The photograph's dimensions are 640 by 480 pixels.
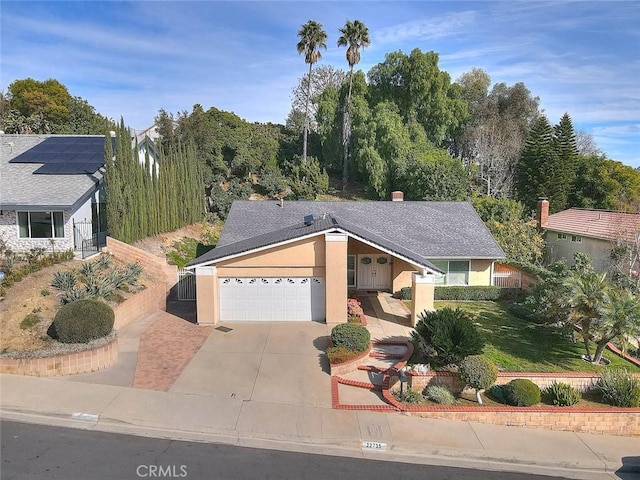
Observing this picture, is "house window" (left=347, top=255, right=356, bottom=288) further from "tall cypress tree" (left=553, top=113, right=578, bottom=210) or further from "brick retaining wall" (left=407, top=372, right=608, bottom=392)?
"tall cypress tree" (left=553, top=113, right=578, bottom=210)

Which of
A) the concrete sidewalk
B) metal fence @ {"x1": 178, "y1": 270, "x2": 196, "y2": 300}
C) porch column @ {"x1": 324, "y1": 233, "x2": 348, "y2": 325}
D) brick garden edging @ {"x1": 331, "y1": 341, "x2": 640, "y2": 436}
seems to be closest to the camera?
the concrete sidewalk

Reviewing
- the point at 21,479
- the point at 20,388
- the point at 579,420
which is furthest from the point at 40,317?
the point at 579,420

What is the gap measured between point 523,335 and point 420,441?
374 inches

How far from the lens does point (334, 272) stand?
18.2 m

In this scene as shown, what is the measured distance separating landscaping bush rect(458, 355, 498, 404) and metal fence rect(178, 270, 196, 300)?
560 inches

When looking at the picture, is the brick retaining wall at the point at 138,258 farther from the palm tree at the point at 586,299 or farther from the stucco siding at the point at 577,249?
the stucco siding at the point at 577,249

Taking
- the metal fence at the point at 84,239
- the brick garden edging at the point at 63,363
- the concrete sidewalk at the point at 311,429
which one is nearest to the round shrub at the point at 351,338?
the concrete sidewalk at the point at 311,429

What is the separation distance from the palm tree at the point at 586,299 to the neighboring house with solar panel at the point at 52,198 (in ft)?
67.5

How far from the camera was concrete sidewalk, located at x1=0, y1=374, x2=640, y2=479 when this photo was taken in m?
10.3

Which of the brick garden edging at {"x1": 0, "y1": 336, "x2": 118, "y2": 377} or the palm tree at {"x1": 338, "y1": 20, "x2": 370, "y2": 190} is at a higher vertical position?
the palm tree at {"x1": 338, "y1": 20, "x2": 370, "y2": 190}

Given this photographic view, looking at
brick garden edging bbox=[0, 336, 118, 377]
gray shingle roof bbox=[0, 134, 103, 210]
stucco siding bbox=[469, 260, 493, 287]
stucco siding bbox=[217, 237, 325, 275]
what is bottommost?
brick garden edging bbox=[0, 336, 118, 377]

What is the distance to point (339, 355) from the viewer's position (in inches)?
557

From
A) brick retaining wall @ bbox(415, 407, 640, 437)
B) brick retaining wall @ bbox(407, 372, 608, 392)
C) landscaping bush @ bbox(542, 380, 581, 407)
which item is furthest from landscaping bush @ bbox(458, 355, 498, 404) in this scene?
landscaping bush @ bbox(542, 380, 581, 407)
